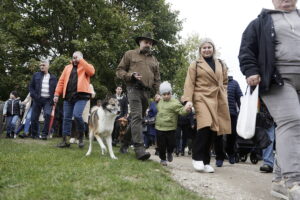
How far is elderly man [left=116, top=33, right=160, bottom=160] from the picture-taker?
6711 mm

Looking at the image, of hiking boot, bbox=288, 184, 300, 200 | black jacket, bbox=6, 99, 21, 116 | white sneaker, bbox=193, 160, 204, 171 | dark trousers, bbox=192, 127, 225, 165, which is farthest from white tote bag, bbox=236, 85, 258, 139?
black jacket, bbox=6, 99, 21, 116

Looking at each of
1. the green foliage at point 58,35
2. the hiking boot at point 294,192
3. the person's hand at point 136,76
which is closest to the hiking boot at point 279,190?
the hiking boot at point 294,192

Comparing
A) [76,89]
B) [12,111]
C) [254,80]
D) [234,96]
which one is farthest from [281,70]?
[12,111]

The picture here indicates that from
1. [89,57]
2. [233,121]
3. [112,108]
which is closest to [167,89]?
[112,108]

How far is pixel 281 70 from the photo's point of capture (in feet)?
12.6

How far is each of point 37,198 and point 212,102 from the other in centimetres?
338

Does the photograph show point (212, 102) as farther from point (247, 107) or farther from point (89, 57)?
point (89, 57)

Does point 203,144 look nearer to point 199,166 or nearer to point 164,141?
point 199,166

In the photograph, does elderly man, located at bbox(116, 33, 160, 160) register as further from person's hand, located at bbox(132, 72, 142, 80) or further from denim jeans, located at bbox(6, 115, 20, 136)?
denim jeans, located at bbox(6, 115, 20, 136)

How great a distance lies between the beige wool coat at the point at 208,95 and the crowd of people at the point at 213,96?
16 millimetres

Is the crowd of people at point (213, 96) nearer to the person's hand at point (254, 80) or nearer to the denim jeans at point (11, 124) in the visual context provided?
the person's hand at point (254, 80)

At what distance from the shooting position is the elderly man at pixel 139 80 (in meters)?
6.71

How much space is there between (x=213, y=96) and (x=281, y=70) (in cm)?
226

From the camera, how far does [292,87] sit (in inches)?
150
